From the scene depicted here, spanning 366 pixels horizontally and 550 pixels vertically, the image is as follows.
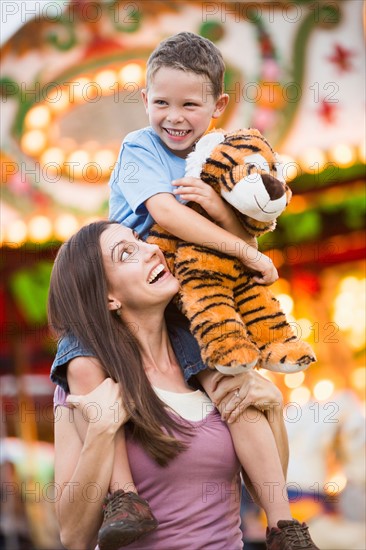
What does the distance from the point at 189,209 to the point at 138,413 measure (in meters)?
0.59

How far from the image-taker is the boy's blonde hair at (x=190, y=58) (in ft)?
9.75

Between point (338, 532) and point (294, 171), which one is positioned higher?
point (294, 171)

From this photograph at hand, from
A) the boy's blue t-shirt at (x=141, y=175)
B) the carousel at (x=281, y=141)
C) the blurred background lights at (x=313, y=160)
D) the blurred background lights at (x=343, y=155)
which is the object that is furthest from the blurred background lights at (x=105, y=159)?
the boy's blue t-shirt at (x=141, y=175)

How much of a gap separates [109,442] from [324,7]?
443cm

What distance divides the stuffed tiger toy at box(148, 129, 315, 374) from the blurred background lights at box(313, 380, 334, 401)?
13.2 ft

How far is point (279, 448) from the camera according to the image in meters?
3.08

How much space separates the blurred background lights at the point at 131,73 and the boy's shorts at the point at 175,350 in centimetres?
372

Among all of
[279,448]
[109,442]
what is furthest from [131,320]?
[279,448]

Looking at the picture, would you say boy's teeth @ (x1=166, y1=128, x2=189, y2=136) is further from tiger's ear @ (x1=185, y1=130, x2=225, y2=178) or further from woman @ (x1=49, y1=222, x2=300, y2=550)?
woman @ (x1=49, y1=222, x2=300, y2=550)

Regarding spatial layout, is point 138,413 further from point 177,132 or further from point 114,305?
point 177,132

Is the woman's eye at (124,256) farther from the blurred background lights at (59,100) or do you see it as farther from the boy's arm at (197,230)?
the blurred background lights at (59,100)

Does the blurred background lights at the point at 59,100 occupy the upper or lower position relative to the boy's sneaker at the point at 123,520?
upper

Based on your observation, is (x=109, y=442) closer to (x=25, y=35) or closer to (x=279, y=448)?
(x=279, y=448)

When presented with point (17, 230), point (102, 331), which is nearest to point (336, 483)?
point (17, 230)
